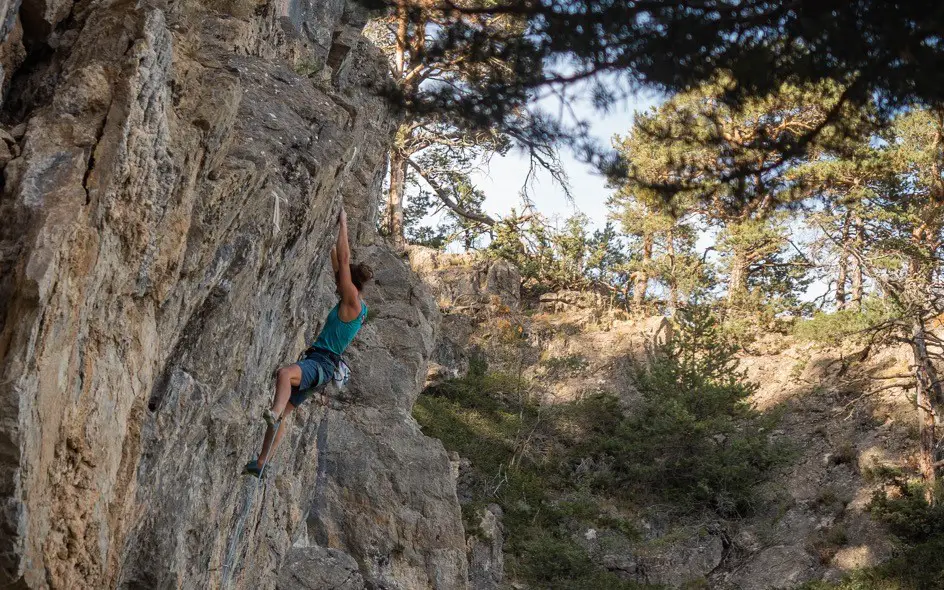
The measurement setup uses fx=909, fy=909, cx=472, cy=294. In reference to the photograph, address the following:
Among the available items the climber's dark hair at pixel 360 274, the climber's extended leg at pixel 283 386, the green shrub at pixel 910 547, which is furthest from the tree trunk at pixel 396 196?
the climber's extended leg at pixel 283 386

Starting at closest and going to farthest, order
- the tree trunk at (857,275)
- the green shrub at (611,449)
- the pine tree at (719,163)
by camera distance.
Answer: the pine tree at (719,163) < the green shrub at (611,449) < the tree trunk at (857,275)

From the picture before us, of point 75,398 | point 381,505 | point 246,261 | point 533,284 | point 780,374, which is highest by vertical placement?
point 533,284

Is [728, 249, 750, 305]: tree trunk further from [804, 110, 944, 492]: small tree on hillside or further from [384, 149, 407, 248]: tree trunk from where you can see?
[384, 149, 407, 248]: tree trunk

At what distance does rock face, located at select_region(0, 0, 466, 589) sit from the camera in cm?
461

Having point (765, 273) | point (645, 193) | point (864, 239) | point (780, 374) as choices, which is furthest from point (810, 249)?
point (645, 193)

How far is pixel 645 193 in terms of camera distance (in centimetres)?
598

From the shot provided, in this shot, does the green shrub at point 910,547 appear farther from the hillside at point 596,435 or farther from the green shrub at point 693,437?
the green shrub at point 693,437

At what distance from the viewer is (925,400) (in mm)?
17484

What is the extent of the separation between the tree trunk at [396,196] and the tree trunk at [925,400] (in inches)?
515

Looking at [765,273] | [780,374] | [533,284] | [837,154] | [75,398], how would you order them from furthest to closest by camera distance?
[765,273]
[533,284]
[780,374]
[837,154]
[75,398]

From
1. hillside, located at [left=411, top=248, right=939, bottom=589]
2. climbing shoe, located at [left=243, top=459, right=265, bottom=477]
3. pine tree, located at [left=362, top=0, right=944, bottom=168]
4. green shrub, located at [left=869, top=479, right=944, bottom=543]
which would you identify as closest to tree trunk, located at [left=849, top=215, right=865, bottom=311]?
hillside, located at [left=411, top=248, right=939, bottom=589]

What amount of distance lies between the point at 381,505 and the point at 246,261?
798 centimetres

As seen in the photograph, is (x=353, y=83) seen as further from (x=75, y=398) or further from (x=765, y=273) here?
(x=765, y=273)

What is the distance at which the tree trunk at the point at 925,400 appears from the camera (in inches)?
677
